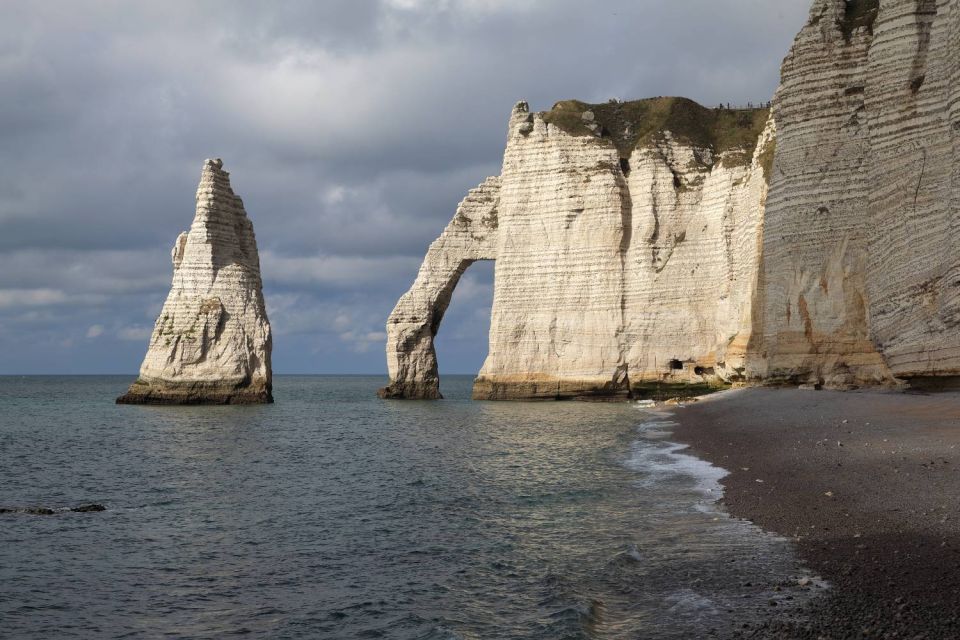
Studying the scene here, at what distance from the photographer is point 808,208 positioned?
27.6 metres

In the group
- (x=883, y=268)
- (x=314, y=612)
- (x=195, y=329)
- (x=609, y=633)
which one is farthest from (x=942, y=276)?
(x=195, y=329)

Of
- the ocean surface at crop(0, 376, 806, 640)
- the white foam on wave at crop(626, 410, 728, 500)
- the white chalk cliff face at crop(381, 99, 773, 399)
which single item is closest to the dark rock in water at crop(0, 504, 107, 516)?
the ocean surface at crop(0, 376, 806, 640)

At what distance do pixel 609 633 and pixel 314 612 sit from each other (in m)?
2.83

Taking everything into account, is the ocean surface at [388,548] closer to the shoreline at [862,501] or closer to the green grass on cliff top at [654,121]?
the shoreline at [862,501]

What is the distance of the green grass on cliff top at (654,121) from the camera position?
46.3 m

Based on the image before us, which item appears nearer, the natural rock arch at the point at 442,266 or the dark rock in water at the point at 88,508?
the dark rock in water at the point at 88,508

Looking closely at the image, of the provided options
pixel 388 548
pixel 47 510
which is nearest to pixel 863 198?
pixel 388 548

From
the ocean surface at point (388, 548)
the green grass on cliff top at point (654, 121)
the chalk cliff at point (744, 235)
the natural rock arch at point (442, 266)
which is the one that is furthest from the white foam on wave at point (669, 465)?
the natural rock arch at point (442, 266)

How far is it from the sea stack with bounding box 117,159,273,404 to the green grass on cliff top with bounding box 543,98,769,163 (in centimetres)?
1861

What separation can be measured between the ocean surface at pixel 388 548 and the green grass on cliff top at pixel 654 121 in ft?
93.7

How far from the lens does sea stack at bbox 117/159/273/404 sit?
143ft

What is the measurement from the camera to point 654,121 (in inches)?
1859

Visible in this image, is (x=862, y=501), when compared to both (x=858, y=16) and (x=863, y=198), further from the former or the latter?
(x=858, y=16)

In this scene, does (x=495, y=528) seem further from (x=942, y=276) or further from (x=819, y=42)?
(x=819, y=42)
